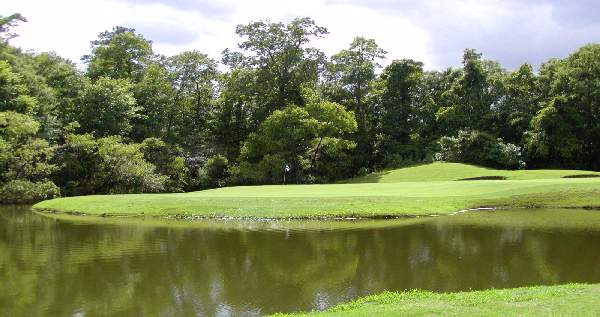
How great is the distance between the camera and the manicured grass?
4675 centimetres

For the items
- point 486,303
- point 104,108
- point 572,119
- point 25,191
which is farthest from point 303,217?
point 572,119

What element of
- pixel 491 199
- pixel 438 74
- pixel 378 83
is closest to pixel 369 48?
pixel 378 83

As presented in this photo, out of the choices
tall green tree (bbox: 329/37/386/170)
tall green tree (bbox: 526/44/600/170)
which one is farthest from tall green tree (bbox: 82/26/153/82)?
tall green tree (bbox: 526/44/600/170)

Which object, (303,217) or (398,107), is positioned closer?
(303,217)

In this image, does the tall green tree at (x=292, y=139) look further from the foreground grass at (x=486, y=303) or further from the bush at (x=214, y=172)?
the foreground grass at (x=486, y=303)

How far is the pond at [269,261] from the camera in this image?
46.5ft

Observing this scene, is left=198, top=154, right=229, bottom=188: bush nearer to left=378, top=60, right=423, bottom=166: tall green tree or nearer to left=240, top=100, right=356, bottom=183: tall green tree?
left=240, top=100, right=356, bottom=183: tall green tree

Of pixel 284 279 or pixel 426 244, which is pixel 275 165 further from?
pixel 284 279

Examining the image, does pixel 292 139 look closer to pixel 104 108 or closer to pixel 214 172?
pixel 214 172

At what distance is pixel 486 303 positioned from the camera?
38.2ft

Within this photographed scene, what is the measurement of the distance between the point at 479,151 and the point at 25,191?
1896 inches

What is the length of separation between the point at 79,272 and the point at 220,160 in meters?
44.6

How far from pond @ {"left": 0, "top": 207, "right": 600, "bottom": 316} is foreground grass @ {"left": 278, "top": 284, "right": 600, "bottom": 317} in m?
1.68

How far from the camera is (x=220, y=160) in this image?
203 feet
